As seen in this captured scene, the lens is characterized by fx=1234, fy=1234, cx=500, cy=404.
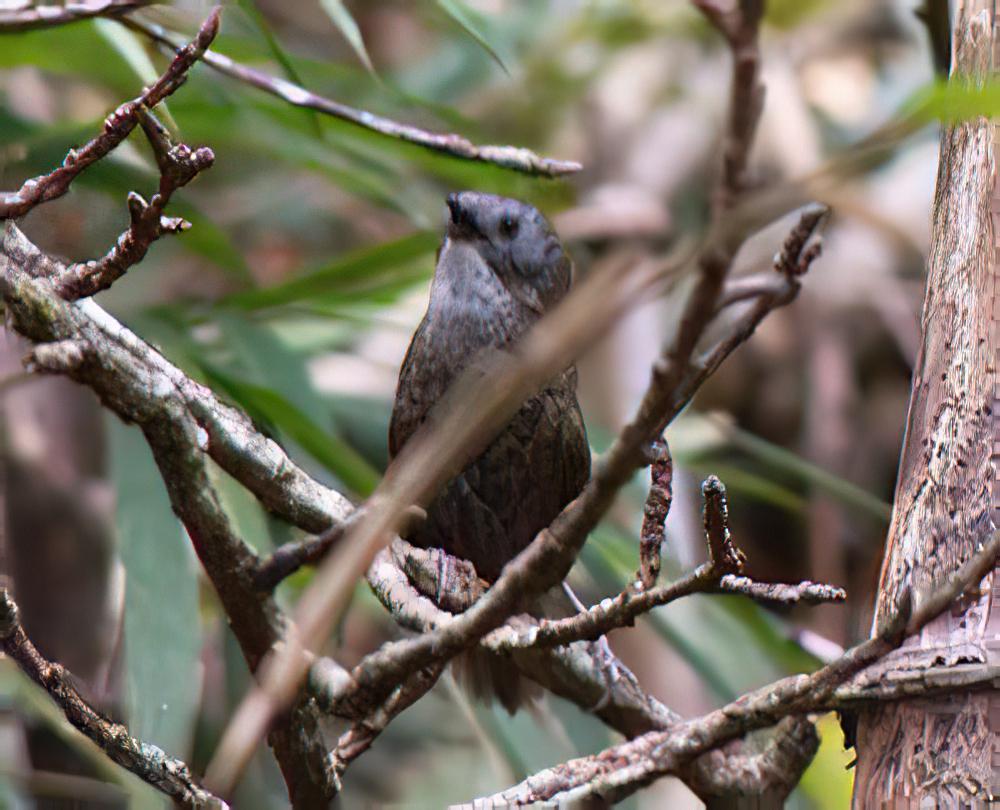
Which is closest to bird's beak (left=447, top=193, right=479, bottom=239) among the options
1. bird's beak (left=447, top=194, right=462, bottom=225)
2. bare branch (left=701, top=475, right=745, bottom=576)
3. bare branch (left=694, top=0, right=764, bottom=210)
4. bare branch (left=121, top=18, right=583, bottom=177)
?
bird's beak (left=447, top=194, right=462, bottom=225)

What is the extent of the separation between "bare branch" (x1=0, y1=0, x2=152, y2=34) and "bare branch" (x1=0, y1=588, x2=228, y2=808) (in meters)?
0.44

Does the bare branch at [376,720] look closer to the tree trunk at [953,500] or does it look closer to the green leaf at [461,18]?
the tree trunk at [953,500]

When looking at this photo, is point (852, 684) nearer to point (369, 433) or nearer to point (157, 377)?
point (157, 377)

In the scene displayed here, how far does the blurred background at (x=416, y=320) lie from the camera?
5.16ft

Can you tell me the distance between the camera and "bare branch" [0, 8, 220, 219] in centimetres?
79

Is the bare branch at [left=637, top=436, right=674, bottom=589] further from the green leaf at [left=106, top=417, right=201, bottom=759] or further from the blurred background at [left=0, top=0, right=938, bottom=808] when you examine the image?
the green leaf at [left=106, top=417, right=201, bottom=759]

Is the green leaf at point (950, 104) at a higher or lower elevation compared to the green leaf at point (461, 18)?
lower

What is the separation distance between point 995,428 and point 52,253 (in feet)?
2.35

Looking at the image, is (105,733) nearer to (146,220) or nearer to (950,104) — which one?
(146,220)

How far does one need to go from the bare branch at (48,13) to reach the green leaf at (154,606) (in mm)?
734

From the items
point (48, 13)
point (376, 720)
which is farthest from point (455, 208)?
point (376, 720)

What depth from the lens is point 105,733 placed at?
0.88 meters

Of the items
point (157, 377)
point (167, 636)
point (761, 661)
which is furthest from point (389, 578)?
point (761, 661)

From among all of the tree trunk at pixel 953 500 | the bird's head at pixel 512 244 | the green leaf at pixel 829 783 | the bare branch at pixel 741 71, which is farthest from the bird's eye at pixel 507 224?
the green leaf at pixel 829 783
